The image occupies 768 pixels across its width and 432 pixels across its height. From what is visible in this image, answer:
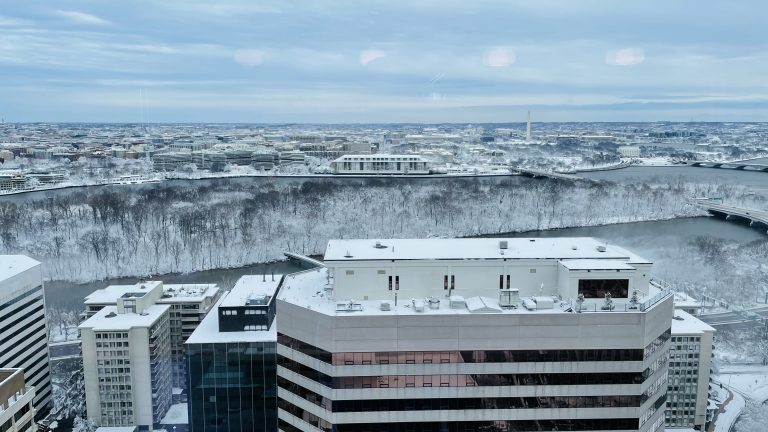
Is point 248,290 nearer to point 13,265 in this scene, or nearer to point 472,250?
point 13,265

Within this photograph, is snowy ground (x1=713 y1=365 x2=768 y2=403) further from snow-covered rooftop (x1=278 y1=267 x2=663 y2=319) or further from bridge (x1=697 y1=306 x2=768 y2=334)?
snow-covered rooftop (x1=278 y1=267 x2=663 y2=319)

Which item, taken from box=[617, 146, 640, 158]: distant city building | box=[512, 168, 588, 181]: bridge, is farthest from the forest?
box=[617, 146, 640, 158]: distant city building

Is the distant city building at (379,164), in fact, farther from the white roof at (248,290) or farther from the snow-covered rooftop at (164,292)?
the white roof at (248,290)

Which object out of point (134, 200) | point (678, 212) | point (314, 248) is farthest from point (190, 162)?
point (678, 212)

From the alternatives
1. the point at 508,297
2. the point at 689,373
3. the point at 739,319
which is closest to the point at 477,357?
the point at 508,297

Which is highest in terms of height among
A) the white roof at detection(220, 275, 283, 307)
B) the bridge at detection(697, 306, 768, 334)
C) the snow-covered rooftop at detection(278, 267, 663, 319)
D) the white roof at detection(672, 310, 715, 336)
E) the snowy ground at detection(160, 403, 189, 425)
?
the snow-covered rooftop at detection(278, 267, 663, 319)

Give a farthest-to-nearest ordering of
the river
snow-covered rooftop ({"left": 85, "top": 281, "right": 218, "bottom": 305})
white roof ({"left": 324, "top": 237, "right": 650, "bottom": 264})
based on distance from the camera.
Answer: the river < snow-covered rooftop ({"left": 85, "top": 281, "right": 218, "bottom": 305}) < white roof ({"left": 324, "top": 237, "right": 650, "bottom": 264})

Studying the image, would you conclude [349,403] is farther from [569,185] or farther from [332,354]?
[569,185]
